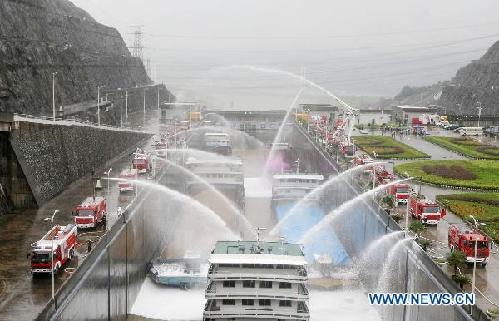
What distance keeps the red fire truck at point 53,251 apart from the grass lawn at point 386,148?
46.0 metres

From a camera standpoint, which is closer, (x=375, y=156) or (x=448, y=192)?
(x=448, y=192)

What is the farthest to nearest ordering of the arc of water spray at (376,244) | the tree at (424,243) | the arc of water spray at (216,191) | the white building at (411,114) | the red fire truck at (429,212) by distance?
the white building at (411,114)
the arc of water spray at (216,191)
the red fire truck at (429,212)
the arc of water spray at (376,244)
the tree at (424,243)

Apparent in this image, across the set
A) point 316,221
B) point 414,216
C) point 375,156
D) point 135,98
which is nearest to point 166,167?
point 316,221

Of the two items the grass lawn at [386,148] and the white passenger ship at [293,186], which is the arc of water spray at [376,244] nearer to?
the white passenger ship at [293,186]

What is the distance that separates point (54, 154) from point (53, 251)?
64.0ft

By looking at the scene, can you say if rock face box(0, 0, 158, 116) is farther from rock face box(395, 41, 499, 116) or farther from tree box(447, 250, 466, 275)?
rock face box(395, 41, 499, 116)

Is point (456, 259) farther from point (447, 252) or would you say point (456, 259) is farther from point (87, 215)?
point (87, 215)

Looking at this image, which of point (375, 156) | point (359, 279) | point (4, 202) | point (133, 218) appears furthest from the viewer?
point (375, 156)

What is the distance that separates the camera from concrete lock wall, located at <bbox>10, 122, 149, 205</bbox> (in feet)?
135

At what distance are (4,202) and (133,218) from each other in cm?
839

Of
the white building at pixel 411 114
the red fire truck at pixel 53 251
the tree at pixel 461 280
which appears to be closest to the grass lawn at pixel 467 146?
the white building at pixel 411 114

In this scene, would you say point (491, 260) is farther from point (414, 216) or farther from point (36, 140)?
point (36, 140)

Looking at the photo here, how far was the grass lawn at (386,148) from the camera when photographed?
7125 cm

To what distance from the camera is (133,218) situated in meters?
43.4
